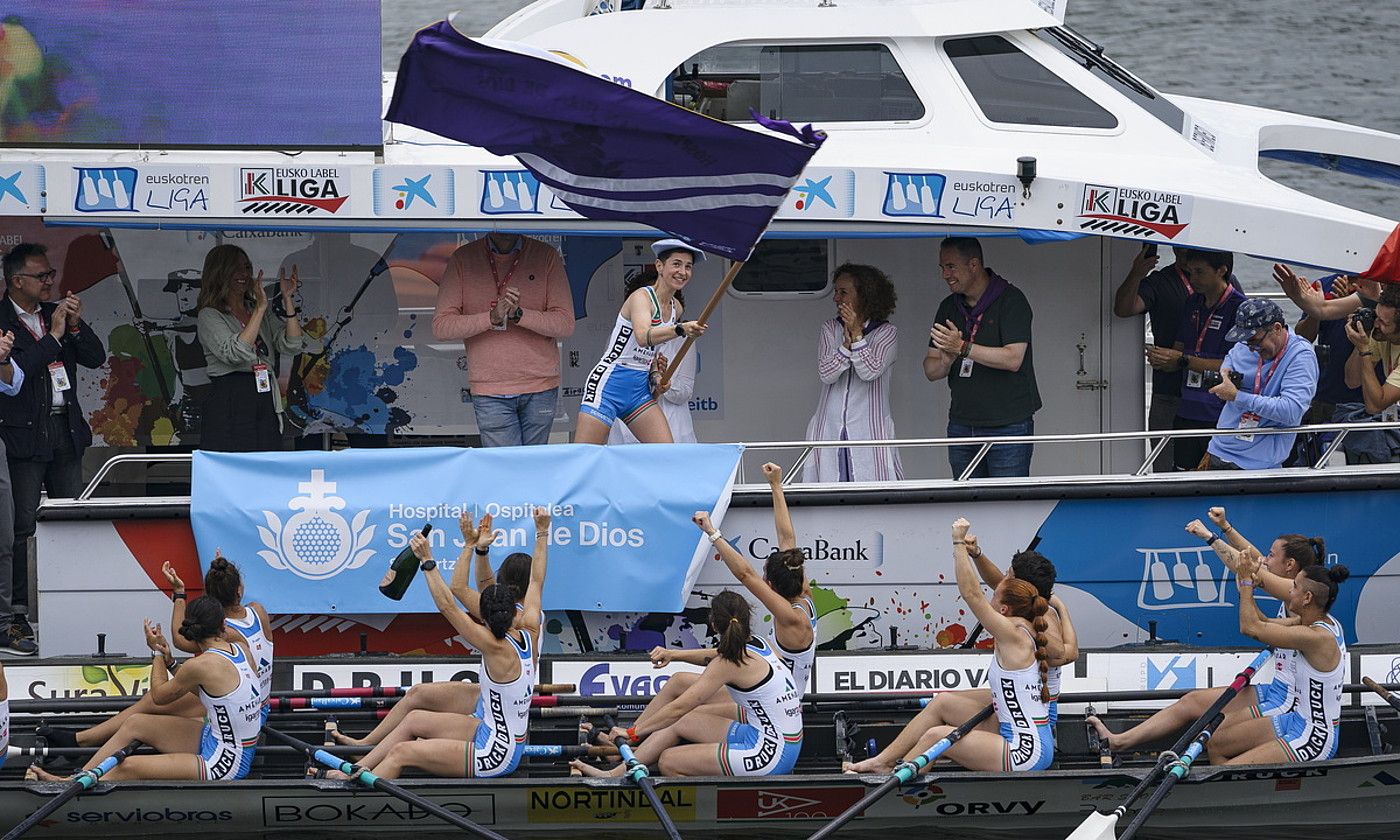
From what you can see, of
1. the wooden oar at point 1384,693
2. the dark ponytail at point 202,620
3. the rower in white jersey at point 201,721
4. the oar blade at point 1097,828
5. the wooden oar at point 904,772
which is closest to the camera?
the oar blade at point 1097,828

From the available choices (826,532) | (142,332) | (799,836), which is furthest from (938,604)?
(142,332)

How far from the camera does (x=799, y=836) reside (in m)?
9.83

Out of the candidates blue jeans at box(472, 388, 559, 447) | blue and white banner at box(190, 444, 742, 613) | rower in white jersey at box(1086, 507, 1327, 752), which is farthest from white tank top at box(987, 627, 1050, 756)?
blue jeans at box(472, 388, 559, 447)

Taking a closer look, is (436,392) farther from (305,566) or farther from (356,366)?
(305,566)

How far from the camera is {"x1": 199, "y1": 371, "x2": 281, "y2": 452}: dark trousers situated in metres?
11.4

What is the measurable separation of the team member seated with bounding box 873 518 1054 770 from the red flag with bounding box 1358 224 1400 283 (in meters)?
2.77

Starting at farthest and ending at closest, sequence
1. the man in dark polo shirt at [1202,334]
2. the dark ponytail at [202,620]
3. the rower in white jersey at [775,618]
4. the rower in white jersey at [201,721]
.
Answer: the man in dark polo shirt at [1202,334]
the rower in white jersey at [775,618]
the rower in white jersey at [201,721]
the dark ponytail at [202,620]

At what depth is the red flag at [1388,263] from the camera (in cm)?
1029

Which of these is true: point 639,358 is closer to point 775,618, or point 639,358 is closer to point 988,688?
point 775,618

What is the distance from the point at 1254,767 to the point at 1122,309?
317 cm

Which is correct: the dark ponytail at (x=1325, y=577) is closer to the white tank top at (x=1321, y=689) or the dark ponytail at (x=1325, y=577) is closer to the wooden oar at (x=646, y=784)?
the white tank top at (x=1321, y=689)

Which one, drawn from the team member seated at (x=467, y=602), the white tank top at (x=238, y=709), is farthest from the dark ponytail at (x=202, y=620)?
the team member seated at (x=467, y=602)

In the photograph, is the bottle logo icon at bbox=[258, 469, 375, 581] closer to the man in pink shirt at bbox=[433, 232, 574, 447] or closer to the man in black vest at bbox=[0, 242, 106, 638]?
the man in pink shirt at bbox=[433, 232, 574, 447]

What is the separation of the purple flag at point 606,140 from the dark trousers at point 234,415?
2.63m
